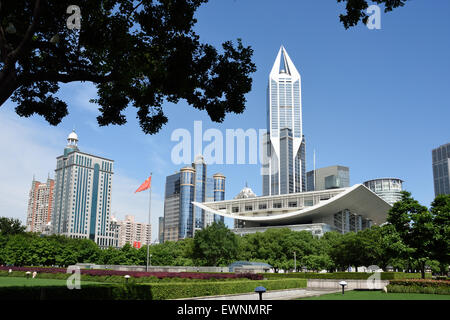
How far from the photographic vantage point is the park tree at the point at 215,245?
51562 mm

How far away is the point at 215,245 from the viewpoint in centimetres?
5166

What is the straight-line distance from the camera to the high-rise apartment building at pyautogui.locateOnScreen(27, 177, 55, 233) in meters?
184

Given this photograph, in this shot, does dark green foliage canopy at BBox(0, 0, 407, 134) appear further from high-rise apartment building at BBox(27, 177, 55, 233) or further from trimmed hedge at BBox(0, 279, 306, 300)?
high-rise apartment building at BBox(27, 177, 55, 233)

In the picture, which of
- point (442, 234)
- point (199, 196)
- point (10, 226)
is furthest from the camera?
point (199, 196)

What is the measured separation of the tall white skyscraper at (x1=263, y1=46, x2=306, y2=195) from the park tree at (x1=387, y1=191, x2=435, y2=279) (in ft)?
527

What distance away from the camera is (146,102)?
32.7 ft

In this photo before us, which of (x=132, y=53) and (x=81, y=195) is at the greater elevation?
(x=81, y=195)

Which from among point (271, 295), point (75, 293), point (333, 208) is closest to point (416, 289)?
point (271, 295)

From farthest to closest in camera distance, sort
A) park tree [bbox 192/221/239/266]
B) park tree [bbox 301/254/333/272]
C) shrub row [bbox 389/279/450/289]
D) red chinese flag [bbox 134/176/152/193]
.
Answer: park tree [bbox 301/254/333/272] → park tree [bbox 192/221/239/266] → red chinese flag [bbox 134/176/152/193] → shrub row [bbox 389/279/450/289]

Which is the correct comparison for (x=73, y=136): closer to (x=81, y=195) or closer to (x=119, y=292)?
(x=81, y=195)

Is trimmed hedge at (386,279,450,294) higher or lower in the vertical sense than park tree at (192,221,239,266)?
lower

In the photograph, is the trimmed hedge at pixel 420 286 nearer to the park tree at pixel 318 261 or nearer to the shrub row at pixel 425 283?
the shrub row at pixel 425 283

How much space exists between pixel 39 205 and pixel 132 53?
20213cm

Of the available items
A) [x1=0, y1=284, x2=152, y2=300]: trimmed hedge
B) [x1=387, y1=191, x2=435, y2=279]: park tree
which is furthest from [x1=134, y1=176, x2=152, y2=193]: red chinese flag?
[x1=0, y1=284, x2=152, y2=300]: trimmed hedge
